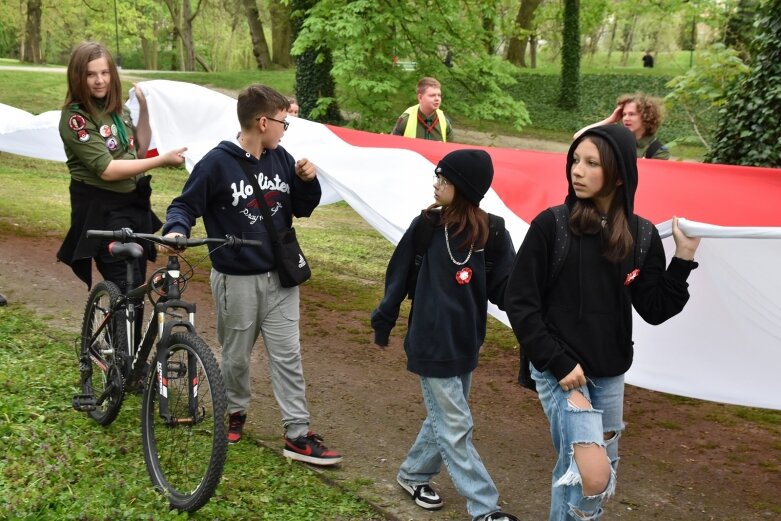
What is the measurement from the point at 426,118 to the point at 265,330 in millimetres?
4784

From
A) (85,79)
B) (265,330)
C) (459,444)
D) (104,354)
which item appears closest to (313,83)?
(85,79)

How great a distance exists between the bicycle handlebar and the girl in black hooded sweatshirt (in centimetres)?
139

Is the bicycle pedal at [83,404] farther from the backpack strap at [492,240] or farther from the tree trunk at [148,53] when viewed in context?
the tree trunk at [148,53]

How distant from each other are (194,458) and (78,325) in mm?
3215

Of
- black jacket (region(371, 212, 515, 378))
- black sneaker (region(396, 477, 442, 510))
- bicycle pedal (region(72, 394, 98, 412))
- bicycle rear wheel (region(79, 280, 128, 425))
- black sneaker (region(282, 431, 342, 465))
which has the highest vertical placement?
black jacket (region(371, 212, 515, 378))

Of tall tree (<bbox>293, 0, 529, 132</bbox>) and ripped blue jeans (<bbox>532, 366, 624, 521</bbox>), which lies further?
tall tree (<bbox>293, 0, 529, 132</bbox>)

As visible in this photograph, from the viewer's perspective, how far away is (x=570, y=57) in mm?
31828

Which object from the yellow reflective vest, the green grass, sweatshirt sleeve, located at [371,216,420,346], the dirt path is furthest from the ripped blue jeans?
the yellow reflective vest

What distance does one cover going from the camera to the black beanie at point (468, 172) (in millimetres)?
3844

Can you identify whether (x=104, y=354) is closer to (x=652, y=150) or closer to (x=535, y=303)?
(x=535, y=303)

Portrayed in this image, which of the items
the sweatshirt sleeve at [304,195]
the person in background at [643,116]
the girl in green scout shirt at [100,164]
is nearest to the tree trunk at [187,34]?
the person in background at [643,116]

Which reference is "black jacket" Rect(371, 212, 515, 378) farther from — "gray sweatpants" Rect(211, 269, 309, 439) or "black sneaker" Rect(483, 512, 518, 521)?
"gray sweatpants" Rect(211, 269, 309, 439)

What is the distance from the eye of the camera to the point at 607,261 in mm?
3283

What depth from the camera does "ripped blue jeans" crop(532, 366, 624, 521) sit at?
323 cm
